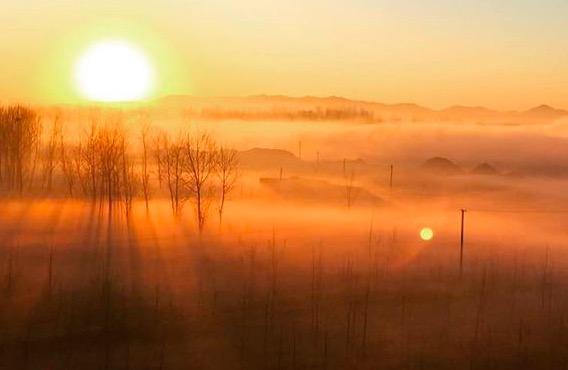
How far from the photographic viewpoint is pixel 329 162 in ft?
618

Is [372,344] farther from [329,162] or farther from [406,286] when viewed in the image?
[329,162]

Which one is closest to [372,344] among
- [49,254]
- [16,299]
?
[16,299]

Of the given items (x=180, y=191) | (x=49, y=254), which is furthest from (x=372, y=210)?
(x=49, y=254)

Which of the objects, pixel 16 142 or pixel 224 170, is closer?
pixel 224 170

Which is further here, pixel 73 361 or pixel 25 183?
pixel 25 183

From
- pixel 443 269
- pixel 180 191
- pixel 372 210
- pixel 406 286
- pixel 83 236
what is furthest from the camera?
pixel 372 210

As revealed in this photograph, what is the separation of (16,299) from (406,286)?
22.7 m

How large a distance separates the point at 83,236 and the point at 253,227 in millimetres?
19026

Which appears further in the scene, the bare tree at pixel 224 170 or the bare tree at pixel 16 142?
the bare tree at pixel 16 142

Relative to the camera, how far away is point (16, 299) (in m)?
37.8

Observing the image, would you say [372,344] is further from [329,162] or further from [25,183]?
[329,162]

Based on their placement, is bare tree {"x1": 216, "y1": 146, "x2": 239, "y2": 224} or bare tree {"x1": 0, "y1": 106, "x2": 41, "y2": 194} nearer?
bare tree {"x1": 216, "y1": 146, "x2": 239, "y2": 224}

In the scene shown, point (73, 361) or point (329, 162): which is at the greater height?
point (329, 162)

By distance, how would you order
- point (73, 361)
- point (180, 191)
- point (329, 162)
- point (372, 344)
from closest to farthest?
1. point (73, 361)
2. point (372, 344)
3. point (180, 191)
4. point (329, 162)
